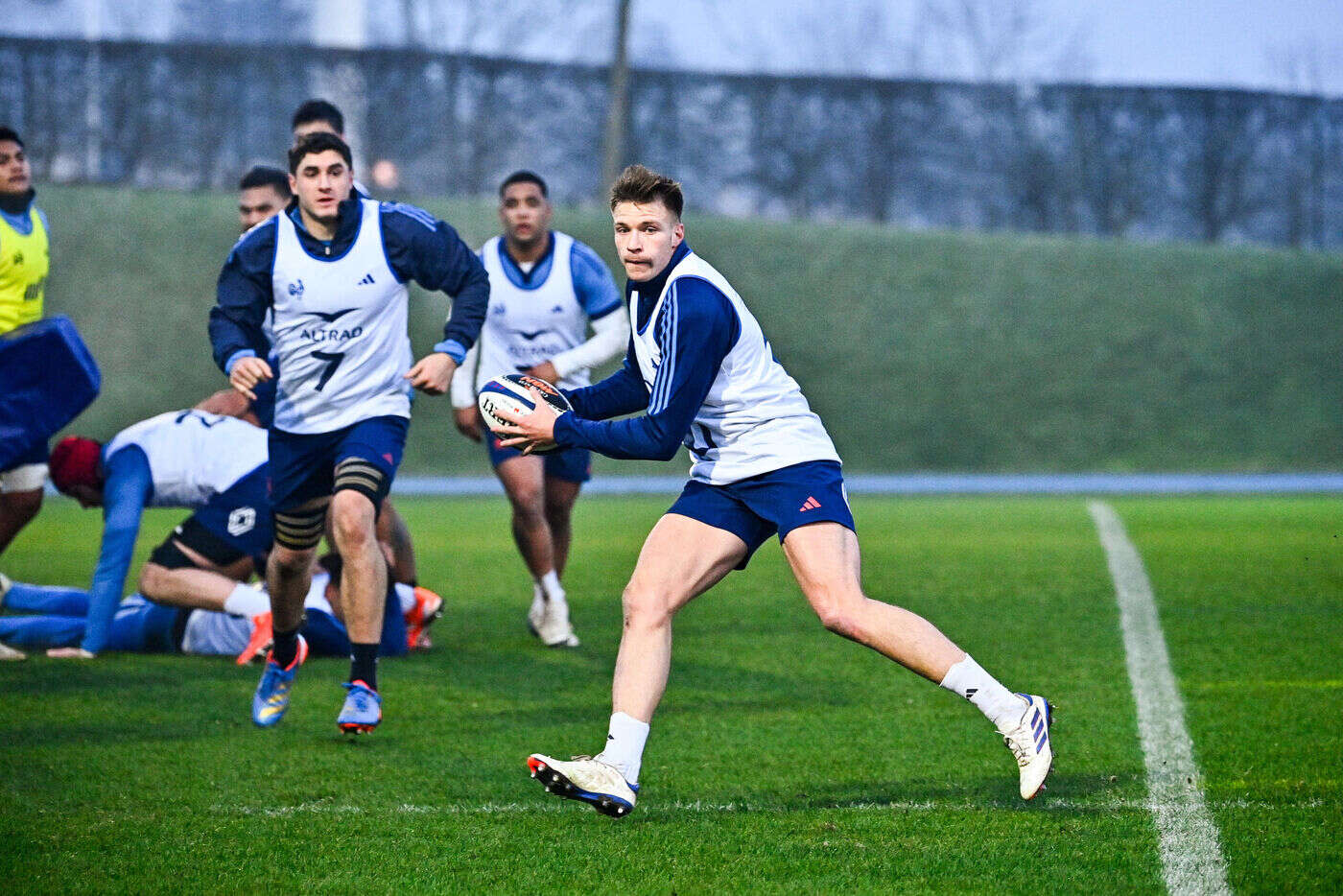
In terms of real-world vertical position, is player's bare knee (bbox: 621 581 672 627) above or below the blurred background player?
below

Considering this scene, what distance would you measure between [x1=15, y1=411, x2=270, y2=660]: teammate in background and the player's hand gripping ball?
3.12 metres

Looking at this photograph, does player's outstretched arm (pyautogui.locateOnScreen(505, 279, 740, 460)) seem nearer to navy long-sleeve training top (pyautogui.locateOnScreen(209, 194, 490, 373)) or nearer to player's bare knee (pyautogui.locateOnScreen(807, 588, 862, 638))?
player's bare knee (pyautogui.locateOnScreen(807, 588, 862, 638))

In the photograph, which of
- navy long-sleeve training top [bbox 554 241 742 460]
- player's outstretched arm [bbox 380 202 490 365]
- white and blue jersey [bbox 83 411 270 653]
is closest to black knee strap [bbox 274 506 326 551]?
player's outstretched arm [bbox 380 202 490 365]

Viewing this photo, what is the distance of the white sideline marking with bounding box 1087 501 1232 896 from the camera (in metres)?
4.09

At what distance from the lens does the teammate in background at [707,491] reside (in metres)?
4.55

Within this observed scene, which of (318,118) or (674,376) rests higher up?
(318,118)

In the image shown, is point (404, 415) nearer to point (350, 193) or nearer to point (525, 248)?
point (350, 193)

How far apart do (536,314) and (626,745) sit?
4392 mm

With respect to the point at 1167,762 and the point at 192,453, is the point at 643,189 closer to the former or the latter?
the point at 1167,762

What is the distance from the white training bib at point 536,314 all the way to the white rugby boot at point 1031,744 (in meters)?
4.28

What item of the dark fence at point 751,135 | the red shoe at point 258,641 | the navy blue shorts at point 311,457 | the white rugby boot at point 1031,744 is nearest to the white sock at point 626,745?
the white rugby boot at point 1031,744

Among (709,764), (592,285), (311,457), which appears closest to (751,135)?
(592,285)

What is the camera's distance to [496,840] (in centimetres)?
445

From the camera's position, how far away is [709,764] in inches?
214
